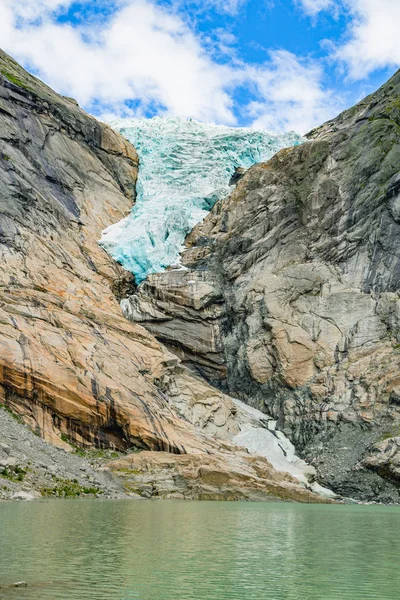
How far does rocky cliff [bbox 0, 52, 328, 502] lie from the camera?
45188 millimetres

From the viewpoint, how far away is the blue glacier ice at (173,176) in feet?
257

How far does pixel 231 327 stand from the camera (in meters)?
69.6

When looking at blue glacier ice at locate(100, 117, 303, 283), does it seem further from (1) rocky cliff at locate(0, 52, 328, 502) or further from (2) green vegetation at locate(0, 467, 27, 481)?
(2) green vegetation at locate(0, 467, 27, 481)

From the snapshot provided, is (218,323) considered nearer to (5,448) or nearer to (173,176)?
(173,176)

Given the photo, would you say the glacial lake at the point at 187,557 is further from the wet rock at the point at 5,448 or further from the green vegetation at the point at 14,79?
the green vegetation at the point at 14,79

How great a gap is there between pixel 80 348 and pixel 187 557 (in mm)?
34685

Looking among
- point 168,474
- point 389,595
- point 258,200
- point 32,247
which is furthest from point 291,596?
point 258,200

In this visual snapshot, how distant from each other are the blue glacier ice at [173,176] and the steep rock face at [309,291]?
3841mm

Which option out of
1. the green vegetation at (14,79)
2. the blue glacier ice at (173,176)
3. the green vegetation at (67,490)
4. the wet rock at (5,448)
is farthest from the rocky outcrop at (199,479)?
the green vegetation at (14,79)

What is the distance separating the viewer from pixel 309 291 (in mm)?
67000

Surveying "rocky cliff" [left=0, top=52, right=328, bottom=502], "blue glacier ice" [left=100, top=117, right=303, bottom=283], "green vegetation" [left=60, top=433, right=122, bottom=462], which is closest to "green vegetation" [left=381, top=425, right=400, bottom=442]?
"rocky cliff" [left=0, top=52, right=328, bottom=502]

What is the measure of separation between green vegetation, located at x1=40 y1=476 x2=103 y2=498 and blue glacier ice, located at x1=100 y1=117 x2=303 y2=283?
4084cm

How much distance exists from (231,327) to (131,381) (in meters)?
20.2

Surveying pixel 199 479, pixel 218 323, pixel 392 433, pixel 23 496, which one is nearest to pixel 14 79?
pixel 218 323
